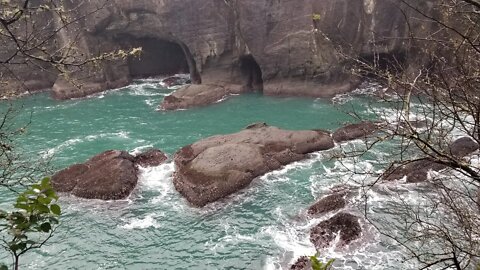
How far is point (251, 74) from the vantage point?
51594 mm

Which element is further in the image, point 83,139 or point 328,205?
point 83,139

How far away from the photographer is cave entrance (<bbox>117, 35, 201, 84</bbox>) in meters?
57.8

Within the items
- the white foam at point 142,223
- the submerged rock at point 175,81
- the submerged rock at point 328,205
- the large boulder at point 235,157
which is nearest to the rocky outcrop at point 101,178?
the white foam at point 142,223

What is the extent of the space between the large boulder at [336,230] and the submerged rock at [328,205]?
1248 millimetres

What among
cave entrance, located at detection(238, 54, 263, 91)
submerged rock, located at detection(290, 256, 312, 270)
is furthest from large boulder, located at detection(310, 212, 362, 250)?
cave entrance, located at detection(238, 54, 263, 91)

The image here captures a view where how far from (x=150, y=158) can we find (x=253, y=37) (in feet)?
70.2

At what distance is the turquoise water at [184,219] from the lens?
21.1m

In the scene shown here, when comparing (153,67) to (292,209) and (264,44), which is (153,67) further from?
(292,209)

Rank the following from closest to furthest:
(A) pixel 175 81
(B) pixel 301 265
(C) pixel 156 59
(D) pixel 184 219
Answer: (B) pixel 301 265, (D) pixel 184 219, (A) pixel 175 81, (C) pixel 156 59

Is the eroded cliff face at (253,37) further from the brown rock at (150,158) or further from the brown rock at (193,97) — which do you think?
the brown rock at (150,158)

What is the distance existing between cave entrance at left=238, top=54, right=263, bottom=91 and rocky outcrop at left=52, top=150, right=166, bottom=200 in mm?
22804

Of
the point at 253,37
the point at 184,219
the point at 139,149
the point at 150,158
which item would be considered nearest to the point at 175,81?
the point at 253,37

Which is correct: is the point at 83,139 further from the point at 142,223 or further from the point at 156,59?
the point at 156,59

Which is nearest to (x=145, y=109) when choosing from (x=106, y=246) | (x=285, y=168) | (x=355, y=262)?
(x=285, y=168)
